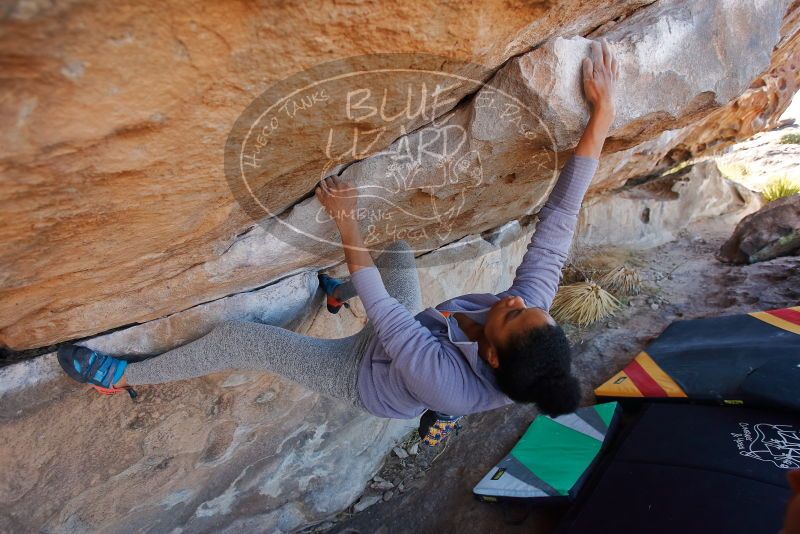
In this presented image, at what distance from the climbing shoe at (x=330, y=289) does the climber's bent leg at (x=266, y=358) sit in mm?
527

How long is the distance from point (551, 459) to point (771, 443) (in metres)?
1.07

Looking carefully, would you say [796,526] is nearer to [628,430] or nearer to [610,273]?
[628,430]

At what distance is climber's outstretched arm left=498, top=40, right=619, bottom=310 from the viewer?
1.39 meters

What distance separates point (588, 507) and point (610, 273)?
2.92 m

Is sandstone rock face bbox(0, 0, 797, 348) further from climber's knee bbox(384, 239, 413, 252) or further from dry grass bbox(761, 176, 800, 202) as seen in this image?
dry grass bbox(761, 176, 800, 202)

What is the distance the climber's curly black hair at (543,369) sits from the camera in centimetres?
117

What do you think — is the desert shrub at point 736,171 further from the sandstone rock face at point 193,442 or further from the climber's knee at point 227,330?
the climber's knee at point 227,330

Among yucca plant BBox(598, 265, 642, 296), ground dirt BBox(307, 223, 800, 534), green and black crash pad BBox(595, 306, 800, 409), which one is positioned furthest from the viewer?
yucca plant BBox(598, 265, 642, 296)

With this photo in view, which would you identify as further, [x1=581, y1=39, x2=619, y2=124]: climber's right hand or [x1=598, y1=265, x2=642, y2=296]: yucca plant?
[x1=598, y1=265, x2=642, y2=296]: yucca plant

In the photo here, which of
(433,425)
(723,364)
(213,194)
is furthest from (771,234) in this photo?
(213,194)

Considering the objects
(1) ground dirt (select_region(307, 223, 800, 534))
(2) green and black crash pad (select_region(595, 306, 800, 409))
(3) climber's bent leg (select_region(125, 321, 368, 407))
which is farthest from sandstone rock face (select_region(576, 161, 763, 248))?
(3) climber's bent leg (select_region(125, 321, 368, 407))

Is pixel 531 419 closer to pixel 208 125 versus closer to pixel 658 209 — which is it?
pixel 208 125

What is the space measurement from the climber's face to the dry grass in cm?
697

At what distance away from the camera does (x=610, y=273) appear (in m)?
4.61
